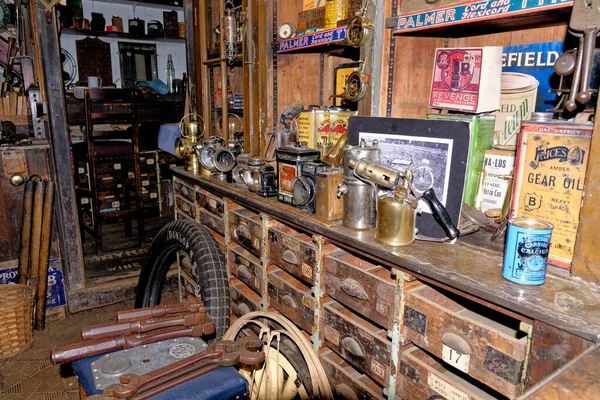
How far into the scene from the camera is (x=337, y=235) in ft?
5.72

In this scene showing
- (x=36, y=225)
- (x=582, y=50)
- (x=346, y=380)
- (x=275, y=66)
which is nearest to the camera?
(x=582, y=50)

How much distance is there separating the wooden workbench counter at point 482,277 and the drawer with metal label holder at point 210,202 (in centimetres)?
84

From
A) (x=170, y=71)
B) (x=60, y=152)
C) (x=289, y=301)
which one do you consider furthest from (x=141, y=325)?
(x=170, y=71)

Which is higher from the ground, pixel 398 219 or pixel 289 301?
pixel 398 219

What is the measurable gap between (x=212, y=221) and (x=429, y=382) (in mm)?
1758

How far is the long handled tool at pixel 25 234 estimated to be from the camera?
130 inches

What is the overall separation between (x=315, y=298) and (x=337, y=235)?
0.33 meters

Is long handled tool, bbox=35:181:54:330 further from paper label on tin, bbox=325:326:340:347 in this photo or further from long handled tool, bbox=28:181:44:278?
paper label on tin, bbox=325:326:340:347

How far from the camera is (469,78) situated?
1.75 m

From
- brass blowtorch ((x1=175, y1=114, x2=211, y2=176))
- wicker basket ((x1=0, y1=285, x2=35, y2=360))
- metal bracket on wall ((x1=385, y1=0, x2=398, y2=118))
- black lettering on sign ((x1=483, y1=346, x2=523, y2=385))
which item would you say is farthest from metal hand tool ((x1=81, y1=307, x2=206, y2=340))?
wicker basket ((x1=0, y1=285, x2=35, y2=360))

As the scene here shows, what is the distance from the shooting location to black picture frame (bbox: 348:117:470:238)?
5.33 feet

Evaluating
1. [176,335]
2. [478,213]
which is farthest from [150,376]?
[478,213]

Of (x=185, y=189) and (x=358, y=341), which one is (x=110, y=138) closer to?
(x=185, y=189)

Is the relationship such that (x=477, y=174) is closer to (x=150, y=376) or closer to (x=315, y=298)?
(x=315, y=298)
